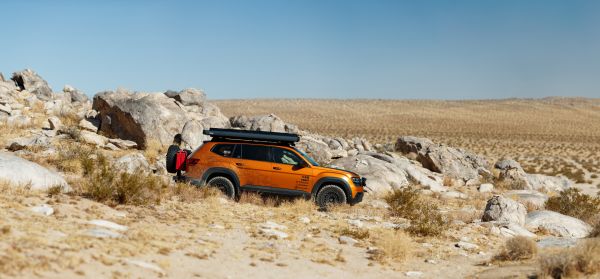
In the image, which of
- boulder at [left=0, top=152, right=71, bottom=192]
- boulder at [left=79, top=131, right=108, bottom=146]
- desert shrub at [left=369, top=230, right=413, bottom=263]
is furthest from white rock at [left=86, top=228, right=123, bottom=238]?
boulder at [left=79, top=131, right=108, bottom=146]

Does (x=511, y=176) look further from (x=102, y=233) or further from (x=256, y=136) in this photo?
(x=102, y=233)

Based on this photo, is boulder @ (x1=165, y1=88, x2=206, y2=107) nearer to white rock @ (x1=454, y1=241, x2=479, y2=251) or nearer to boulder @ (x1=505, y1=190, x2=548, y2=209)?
boulder @ (x1=505, y1=190, x2=548, y2=209)

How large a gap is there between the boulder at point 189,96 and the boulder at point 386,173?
9.13 meters

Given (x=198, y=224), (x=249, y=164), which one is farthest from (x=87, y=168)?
(x=198, y=224)

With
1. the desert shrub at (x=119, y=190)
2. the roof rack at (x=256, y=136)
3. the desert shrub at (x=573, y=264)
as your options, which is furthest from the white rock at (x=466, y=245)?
the desert shrub at (x=119, y=190)

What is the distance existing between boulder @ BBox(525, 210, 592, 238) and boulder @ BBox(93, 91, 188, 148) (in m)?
14.2

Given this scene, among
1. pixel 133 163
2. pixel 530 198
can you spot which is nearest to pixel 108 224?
pixel 133 163

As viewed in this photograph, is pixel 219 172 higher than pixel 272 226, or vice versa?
pixel 219 172

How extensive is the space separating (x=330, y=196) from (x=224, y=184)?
259 cm

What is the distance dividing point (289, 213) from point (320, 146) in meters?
11.6

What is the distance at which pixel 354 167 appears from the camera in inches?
831

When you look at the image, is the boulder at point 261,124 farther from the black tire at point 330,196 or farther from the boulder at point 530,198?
the black tire at point 330,196

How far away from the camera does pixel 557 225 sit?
1427cm

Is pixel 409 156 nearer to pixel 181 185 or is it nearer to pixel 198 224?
pixel 181 185
